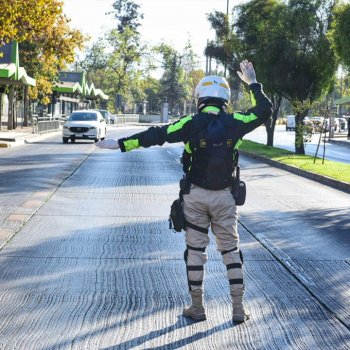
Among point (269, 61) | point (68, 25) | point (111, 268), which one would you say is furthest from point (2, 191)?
point (68, 25)

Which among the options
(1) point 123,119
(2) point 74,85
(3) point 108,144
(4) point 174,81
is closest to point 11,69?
(2) point 74,85

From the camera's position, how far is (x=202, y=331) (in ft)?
19.5

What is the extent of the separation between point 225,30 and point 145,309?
4699 centimetres

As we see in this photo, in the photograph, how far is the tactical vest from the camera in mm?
6332

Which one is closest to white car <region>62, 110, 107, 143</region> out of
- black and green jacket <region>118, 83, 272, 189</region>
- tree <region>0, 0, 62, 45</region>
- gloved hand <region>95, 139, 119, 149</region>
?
tree <region>0, 0, 62, 45</region>

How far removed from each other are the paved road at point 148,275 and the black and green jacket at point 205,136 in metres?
1.14

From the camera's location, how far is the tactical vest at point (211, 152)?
633cm

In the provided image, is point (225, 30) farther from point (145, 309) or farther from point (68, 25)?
point (145, 309)

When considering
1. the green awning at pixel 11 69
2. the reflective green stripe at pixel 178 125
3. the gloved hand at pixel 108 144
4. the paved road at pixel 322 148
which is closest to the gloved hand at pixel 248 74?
the reflective green stripe at pixel 178 125

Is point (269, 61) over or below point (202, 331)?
over

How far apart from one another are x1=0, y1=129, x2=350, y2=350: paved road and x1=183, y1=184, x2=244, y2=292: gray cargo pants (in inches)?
14.1

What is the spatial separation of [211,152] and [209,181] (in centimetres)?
23

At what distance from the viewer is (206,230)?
20.9 ft

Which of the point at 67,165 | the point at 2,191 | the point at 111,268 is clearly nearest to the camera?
the point at 111,268
